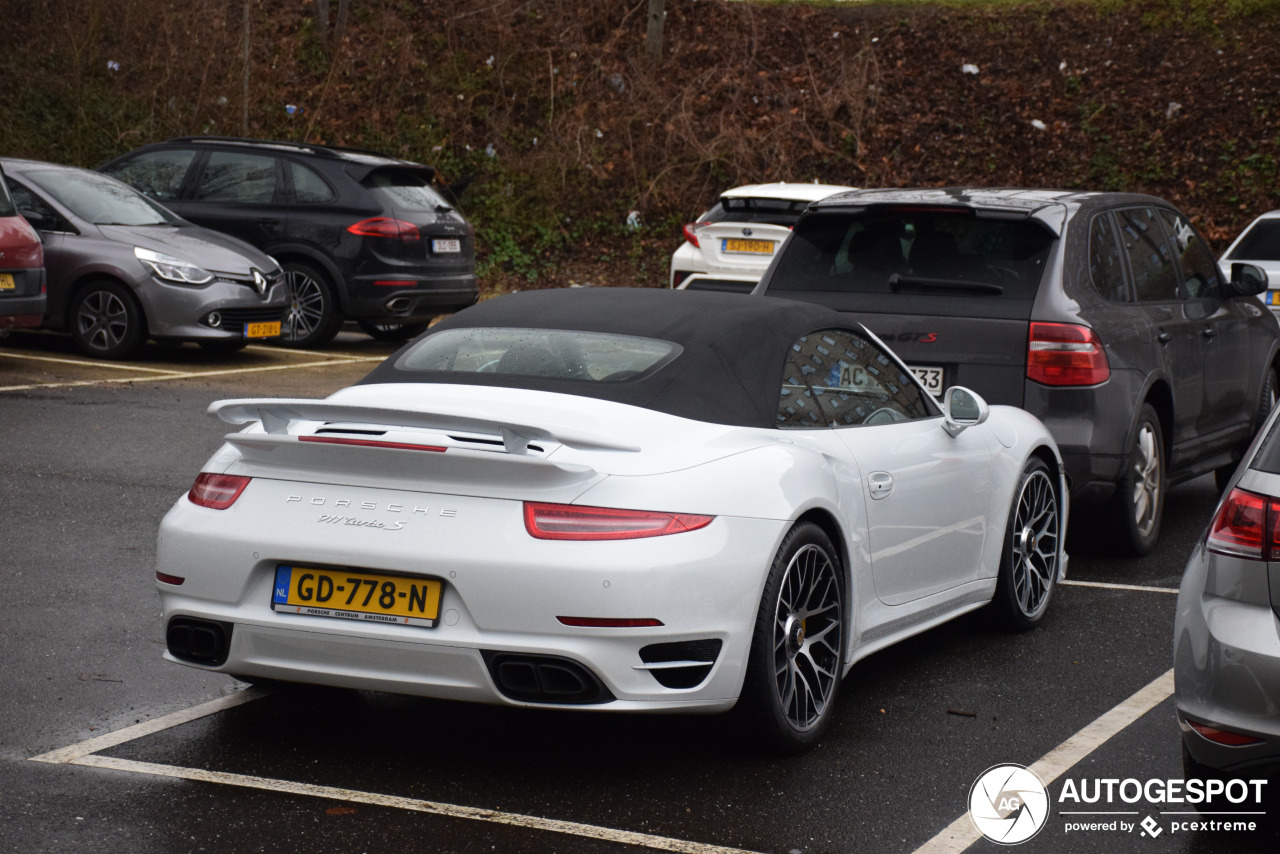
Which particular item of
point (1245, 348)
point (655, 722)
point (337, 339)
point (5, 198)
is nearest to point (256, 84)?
point (337, 339)

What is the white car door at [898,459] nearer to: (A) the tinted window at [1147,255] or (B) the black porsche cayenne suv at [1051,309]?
(B) the black porsche cayenne suv at [1051,309]

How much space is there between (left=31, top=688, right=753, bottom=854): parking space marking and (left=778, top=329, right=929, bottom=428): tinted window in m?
1.45

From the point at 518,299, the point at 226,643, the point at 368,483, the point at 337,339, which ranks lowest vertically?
the point at 337,339

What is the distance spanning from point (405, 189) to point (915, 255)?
29.7ft

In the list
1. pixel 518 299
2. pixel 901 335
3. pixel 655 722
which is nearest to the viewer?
pixel 655 722

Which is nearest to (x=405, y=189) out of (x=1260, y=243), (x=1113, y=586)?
(x=1260, y=243)

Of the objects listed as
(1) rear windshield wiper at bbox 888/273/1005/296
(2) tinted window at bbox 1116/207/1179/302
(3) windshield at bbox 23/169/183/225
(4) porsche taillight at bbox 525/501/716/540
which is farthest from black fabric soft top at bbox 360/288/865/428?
(3) windshield at bbox 23/169/183/225

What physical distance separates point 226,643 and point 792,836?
5.38ft

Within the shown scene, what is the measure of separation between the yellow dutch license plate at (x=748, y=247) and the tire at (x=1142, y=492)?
6948 mm

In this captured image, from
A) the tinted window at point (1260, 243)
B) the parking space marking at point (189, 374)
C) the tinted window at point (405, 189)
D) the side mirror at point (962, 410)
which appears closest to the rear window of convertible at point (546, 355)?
the side mirror at point (962, 410)

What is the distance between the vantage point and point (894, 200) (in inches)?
290

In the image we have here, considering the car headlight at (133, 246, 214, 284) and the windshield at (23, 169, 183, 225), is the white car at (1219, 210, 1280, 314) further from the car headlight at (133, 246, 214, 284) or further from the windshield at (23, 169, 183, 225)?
the windshield at (23, 169, 183, 225)

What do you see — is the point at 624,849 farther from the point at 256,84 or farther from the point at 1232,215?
the point at 256,84

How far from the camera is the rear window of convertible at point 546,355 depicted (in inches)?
187
